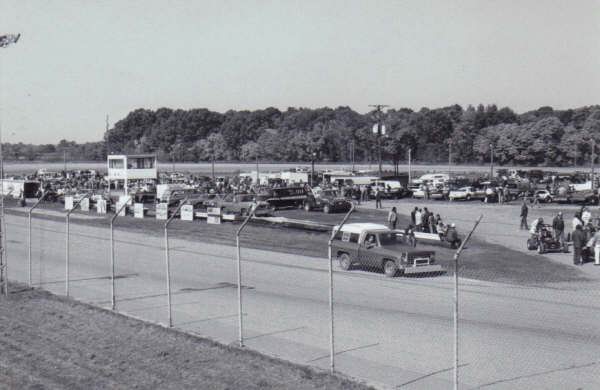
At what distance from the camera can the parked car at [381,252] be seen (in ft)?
66.5

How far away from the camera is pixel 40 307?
58.5 feet

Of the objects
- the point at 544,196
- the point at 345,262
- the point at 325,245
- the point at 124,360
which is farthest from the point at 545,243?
the point at 544,196

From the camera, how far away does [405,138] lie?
13288 centimetres

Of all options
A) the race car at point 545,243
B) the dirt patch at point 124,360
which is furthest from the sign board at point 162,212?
the dirt patch at point 124,360

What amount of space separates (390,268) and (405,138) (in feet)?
375

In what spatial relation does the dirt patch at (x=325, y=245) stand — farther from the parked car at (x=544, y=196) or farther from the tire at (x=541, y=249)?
the parked car at (x=544, y=196)

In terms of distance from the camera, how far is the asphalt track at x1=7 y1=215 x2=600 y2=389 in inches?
457

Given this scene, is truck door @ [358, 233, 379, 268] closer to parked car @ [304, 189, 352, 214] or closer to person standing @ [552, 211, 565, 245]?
person standing @ [552, 211, 565, 245]

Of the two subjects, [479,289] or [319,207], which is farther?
[319,207]

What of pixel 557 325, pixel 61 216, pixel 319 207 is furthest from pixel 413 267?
pixel 61 216

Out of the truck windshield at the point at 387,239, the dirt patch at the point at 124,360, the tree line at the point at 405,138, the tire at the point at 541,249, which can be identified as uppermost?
the tree line at the point at 405,138

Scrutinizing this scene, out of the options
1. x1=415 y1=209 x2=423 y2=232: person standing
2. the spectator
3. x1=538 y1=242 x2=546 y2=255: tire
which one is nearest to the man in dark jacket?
x1=538 y1=242 x2=546 y2=255: tire

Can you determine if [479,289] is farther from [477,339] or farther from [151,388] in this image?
[151,388]

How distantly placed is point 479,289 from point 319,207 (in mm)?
28880
